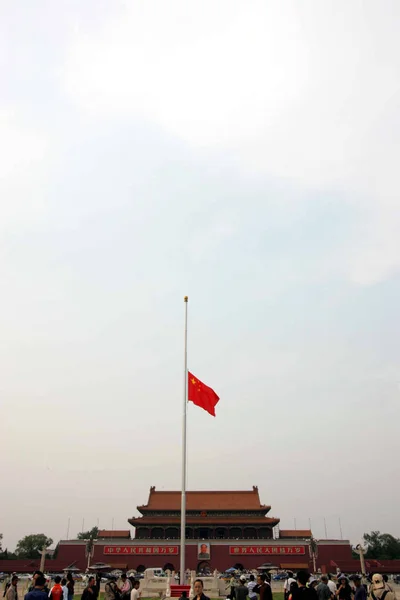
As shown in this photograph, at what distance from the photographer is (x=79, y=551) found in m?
40.2

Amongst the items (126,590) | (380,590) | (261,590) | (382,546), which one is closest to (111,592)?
(126,590)

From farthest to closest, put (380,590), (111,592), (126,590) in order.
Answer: (126,590)
(111,592)
(380,590)

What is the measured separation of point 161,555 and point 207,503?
6725 mm

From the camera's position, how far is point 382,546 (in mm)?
59531

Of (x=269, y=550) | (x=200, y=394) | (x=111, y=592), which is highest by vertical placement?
(x=200, y=394)

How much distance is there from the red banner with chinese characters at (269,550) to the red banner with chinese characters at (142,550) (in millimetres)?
4678

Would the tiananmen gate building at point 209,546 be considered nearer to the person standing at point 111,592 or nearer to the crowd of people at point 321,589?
the crowd of people at point 321,589

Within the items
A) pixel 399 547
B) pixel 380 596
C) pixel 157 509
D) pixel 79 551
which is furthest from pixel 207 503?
pixel 380 596

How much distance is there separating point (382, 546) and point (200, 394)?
55.4 meters

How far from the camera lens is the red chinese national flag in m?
15.5

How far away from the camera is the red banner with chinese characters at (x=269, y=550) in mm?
39000

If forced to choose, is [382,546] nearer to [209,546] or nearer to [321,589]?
[209,546]

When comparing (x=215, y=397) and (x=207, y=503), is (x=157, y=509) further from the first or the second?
(x=215, y=397)

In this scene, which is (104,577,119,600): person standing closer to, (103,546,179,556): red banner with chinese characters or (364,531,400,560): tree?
(103,546,179,556): red banner with chinese characters
